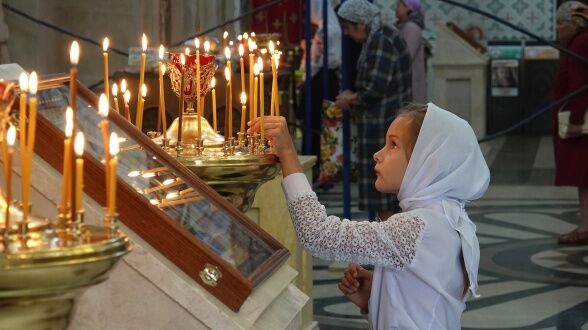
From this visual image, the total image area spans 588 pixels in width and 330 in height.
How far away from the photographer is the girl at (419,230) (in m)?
2.86

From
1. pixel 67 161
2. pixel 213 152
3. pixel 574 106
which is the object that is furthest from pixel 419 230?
pixel 574 106

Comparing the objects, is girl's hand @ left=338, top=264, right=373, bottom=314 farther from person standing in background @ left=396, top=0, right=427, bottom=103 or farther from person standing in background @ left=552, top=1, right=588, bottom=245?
person standing in background @ left=396, top=0, right=427, bottom=103

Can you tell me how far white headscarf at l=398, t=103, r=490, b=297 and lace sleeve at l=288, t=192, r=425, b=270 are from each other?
6cm

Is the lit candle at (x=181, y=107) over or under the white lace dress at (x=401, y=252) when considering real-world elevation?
over

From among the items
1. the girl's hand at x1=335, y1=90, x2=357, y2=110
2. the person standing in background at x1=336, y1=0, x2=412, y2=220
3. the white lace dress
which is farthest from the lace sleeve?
the girl's hand at x1=335, y1=90, x2=357, y2=110

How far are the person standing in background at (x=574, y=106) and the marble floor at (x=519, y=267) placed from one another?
A: 1.12 feet

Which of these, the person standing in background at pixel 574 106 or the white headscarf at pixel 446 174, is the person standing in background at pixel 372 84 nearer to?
the person standing in background at pixel 574 106

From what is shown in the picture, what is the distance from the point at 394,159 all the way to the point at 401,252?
0.22 metres

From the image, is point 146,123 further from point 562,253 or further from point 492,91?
point 492,91

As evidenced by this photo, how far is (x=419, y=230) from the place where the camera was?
113 inches

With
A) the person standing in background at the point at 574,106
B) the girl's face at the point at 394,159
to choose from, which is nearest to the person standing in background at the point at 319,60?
the person standing in background at the point at 574,106

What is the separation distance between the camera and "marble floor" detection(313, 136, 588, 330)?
6277 millimetres

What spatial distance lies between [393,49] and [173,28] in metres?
2.38

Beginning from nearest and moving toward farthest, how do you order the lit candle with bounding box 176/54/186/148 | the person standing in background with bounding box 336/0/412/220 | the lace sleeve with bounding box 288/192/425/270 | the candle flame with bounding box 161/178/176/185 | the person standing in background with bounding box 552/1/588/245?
the candle flame with bounding box 161/178/176/185 < the lace sleeve with bounding box 288/192/425/270 < the lit candle with bounding box 176/54/186/148 < the person standing in background with bounding box 336/0/412/220 < the person standing in background with bounding box 552/1/588/245
